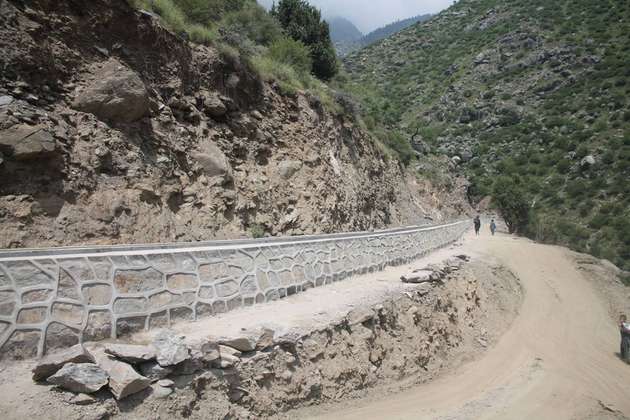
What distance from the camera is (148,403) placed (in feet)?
11.6

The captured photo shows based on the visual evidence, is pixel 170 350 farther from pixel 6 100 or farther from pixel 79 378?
pixel 6 100

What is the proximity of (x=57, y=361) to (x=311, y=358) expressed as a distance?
295 cm

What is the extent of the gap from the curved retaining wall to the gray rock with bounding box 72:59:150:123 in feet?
14.8

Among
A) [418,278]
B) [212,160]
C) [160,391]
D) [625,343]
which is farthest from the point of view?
[625,343]

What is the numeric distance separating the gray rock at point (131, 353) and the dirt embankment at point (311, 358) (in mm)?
292

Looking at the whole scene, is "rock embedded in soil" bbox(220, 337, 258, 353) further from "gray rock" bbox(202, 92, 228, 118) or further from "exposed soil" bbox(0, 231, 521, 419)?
"gray rock" bbox(202, 92, 228, 118)

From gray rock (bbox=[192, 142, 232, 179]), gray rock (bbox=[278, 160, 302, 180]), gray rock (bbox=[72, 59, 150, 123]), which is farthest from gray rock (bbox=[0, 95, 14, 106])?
gray rock (bbox=[278, 160, 302, 180])

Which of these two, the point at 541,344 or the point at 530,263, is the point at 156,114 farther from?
the point at 530,263

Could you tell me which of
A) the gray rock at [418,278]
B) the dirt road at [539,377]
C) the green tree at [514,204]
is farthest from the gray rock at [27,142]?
the green tree at [514,204]

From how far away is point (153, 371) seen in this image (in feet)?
12.3

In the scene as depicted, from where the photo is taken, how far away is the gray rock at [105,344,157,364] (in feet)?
12.2

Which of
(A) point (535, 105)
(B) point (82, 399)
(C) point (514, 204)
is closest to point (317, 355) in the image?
(B) point (82, 399)

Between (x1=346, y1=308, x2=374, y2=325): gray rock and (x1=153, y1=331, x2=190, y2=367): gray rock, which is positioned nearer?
(x1=153, y1=331, x2=190, y2=367): gray rock

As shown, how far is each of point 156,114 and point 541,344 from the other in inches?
481
